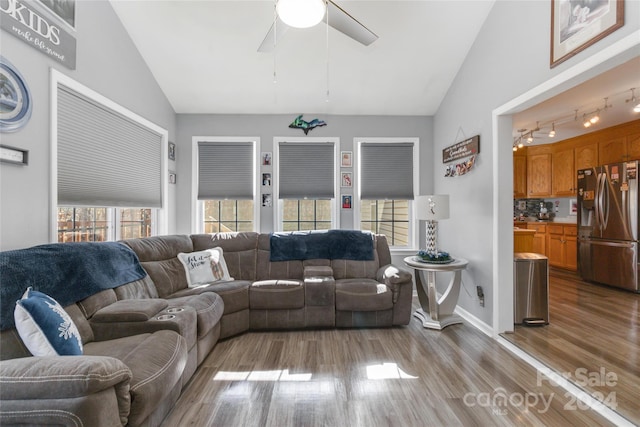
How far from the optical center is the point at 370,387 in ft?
6.64

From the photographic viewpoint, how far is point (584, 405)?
184 centimetres

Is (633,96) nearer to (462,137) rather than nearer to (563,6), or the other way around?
(462,137)

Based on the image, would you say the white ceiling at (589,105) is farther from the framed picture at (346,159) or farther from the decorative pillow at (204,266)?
the decorative pillow at (204,266)

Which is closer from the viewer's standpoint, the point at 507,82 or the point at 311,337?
the point at 507,82

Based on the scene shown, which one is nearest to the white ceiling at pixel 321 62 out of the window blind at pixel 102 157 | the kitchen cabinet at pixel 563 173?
the window blind at pixel 102 157

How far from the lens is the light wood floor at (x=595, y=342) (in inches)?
77.5

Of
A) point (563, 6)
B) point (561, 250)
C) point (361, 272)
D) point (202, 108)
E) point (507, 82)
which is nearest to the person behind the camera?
point (563, 6)

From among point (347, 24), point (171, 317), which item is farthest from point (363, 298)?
point (347, 24)

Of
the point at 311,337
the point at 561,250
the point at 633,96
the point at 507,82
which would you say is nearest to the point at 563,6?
the point at 507,82

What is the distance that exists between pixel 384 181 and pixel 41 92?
378cm

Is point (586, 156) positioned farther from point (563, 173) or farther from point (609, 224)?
point (609, 224)

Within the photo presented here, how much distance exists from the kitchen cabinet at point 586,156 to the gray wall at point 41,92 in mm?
7106

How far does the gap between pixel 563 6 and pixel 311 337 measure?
347cm

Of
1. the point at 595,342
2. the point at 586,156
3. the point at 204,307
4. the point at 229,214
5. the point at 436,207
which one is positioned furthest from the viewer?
the point at 586,156
